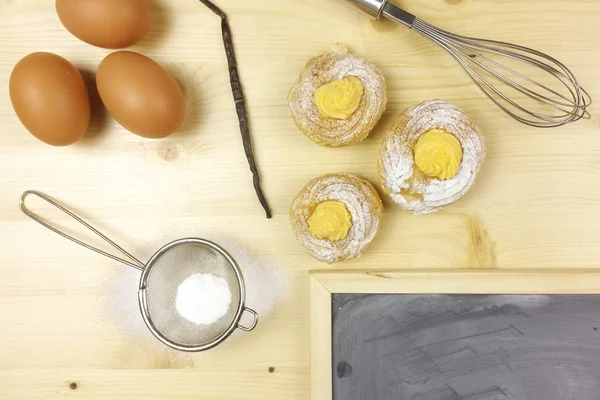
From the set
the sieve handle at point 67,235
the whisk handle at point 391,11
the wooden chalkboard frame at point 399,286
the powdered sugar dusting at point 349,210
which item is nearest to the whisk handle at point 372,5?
the whisk handle at point 391,11

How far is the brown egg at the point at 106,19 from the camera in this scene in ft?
2.35

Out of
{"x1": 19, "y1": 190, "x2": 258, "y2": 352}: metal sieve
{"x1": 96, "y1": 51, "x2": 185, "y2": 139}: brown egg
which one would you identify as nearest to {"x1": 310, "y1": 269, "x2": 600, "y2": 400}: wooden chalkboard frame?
{"x1": 19, "y1": 190, "x2": 258, "y2": 352}: metal sieve

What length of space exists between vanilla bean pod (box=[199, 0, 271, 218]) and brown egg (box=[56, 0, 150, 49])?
119 mm

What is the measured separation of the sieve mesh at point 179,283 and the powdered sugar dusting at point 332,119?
0.84 feet

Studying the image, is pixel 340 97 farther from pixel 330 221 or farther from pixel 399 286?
pixel 399 286

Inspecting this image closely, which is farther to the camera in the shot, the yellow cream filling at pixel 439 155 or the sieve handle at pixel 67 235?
the sieve handle at pixel 67 235

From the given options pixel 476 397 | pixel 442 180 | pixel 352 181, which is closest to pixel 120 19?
pixel 352 181

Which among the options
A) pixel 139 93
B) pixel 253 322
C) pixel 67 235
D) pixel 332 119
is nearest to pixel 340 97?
pixel 332 119

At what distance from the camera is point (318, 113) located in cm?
77

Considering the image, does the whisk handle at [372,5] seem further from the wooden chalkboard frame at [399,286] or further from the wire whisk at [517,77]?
the wooden chalkboard frame at [399,286]

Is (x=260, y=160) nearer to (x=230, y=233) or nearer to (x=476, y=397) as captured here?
(x=230, y=233)

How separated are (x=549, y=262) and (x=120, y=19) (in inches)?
29.7

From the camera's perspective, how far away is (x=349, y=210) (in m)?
0.76

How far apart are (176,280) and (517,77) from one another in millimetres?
646
